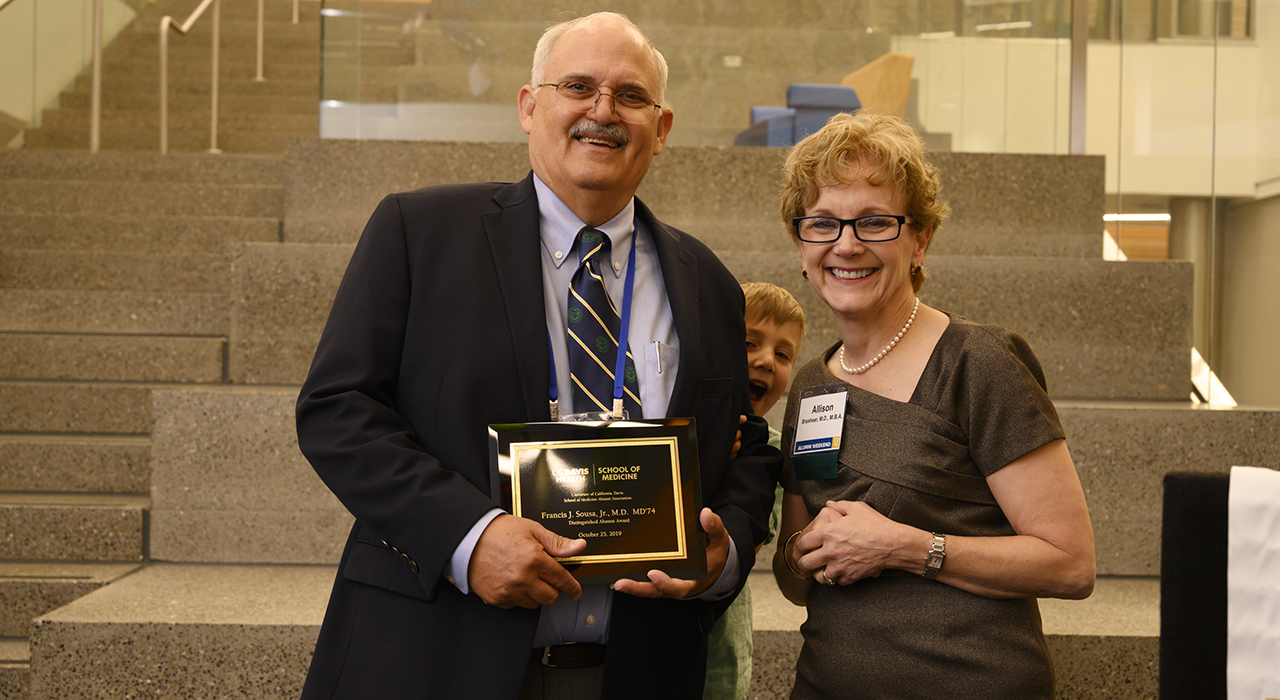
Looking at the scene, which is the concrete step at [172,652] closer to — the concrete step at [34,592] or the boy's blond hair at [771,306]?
the concrete step at [34,592]

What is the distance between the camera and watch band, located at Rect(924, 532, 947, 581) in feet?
4.92

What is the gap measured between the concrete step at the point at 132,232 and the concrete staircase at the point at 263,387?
0.01 m

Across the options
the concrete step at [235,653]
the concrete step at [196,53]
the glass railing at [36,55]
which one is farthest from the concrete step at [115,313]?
the concrete step at [196,53]

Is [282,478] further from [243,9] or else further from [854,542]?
[243,9]

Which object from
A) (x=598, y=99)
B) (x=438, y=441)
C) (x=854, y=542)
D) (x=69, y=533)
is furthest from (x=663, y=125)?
(x=69, y=533)

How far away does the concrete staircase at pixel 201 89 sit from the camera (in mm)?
7340

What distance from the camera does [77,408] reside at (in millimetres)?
3631

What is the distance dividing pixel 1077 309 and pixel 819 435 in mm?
2427

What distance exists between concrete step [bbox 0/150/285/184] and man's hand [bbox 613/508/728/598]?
459cm

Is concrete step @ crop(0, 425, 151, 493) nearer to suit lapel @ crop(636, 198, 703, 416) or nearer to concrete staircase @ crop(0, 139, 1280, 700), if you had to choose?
concrete staircase @ crop(0, 139, 1280, 700)

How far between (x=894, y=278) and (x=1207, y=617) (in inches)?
32.2

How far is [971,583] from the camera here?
4.96 ft

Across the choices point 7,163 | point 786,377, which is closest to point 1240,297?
point 786,377

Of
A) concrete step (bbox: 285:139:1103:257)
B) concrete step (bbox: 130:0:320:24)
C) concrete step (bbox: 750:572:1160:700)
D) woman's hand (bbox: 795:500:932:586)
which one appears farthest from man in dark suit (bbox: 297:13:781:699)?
concrete step (bbox: 130:0:320:24)
